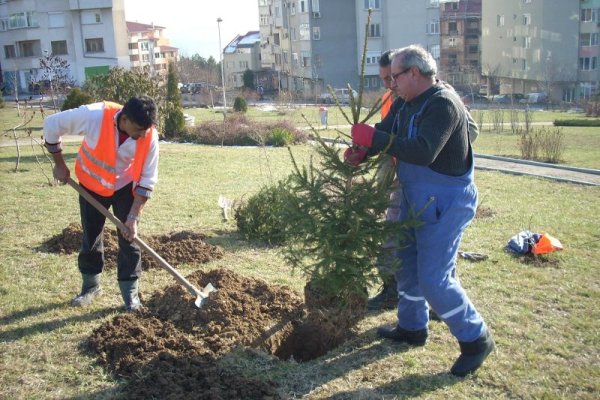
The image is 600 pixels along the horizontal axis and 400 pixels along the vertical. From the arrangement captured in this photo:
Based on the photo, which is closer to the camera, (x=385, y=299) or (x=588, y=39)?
(x=385, y=299)

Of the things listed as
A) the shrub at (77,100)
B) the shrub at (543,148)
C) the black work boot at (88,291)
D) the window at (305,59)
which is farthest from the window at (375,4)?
the black work boot at (88,291)

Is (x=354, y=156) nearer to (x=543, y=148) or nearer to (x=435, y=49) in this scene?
(x=543, y=148)

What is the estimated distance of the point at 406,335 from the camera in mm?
4359

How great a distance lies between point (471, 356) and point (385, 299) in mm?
1260

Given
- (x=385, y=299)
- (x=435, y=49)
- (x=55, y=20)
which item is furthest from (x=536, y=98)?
(x=385, y=299)

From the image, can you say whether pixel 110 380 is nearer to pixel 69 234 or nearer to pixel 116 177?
pixel 116 177

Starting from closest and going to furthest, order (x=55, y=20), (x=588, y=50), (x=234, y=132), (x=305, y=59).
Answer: (x=234, y=132) → (x=588, y=50) → (x=55, y=20) → (x=305, y=59)

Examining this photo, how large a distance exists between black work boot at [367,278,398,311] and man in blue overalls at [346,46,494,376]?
115 centimetres

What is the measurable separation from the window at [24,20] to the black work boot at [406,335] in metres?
58.6

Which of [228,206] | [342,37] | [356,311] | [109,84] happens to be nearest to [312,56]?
[342,37]

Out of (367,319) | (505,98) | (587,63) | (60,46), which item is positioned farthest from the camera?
(505,98)

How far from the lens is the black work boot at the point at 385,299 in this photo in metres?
5.04

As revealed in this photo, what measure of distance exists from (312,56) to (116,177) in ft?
188

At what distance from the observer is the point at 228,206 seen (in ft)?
27.7
